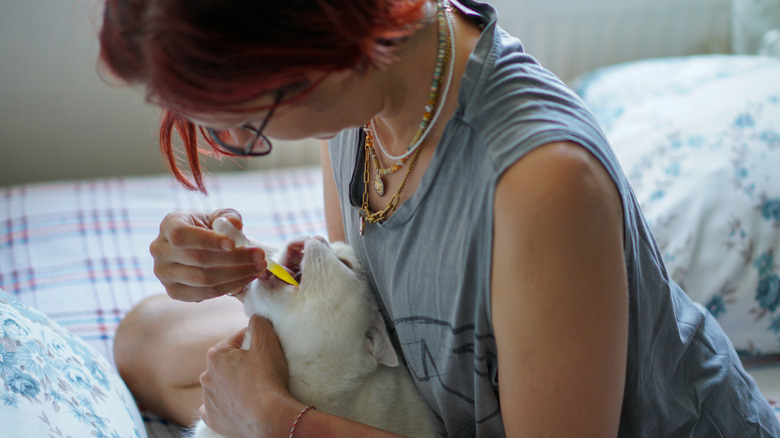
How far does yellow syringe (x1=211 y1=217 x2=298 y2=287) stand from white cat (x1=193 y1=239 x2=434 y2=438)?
21 mm

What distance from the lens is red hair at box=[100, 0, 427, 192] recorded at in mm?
540

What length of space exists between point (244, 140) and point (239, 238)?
0.64ft

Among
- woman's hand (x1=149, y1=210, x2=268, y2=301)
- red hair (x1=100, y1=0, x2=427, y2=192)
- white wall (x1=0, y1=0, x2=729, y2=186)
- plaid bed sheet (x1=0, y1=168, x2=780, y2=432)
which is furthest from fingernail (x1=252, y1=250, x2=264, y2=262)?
white wall (x1=0, y1=0, x2=729, y2=186)

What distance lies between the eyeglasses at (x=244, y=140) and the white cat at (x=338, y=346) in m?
0.25

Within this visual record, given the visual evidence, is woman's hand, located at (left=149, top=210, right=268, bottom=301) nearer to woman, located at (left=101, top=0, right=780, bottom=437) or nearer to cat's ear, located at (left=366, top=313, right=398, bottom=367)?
woman, located at (left=101, top=0, right=780, bottom=437)

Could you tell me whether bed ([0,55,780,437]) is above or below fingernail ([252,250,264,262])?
below

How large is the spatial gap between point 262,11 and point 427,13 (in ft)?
0.75

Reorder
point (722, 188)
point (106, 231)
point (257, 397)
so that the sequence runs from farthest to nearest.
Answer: point (106, 231), point (722, 188), point (257, 397)

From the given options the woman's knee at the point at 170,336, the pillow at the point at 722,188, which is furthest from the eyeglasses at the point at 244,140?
the pillow at the point at 722,188

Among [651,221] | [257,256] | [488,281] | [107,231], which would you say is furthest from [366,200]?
[107,231]

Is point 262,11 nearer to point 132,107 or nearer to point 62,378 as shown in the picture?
point 62,378

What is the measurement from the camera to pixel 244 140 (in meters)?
0.68

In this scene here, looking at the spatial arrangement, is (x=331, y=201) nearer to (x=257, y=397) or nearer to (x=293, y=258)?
(x=293, y=258)

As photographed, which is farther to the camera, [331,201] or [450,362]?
[331,201]
